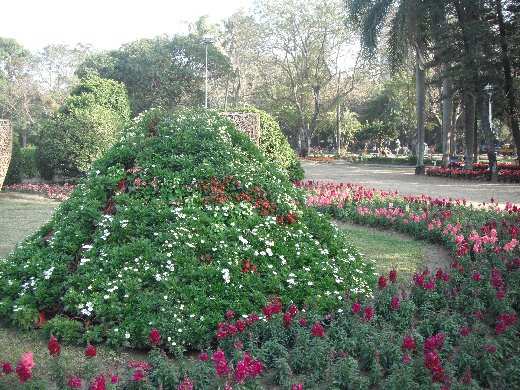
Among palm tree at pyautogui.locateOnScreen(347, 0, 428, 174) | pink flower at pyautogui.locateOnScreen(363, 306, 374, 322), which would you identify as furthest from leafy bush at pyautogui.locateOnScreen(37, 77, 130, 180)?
pink flower at pyautogui.locateOnScreen(363, 306, 374, 322)

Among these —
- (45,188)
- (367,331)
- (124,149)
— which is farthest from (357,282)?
(45,188)

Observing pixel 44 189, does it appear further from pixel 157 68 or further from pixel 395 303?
pixel 157 68

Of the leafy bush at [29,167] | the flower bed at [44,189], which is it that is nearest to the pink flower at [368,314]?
the flower bed at [44,189]

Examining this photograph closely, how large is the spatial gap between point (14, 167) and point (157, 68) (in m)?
15.4

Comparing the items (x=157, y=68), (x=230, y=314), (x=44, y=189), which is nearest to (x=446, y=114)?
(x=157, y=68)

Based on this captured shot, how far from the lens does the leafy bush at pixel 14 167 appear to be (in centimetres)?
1650

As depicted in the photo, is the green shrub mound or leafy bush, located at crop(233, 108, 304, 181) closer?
the green shrub mound

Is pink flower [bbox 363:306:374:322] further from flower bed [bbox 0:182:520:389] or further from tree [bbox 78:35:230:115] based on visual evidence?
tree [bbox 78:35:230:115]

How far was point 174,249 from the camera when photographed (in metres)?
4.40

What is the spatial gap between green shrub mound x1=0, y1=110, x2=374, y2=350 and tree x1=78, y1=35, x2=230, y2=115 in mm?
25145

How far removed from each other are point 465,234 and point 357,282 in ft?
11.5

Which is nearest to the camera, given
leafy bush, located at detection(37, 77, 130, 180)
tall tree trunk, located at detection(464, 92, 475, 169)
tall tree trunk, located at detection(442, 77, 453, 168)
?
leafy bush, located at detection(37, 77, 130, 180)

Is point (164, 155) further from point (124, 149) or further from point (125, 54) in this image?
point (125, 54)

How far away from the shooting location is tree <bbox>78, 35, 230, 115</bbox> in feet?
99.0
